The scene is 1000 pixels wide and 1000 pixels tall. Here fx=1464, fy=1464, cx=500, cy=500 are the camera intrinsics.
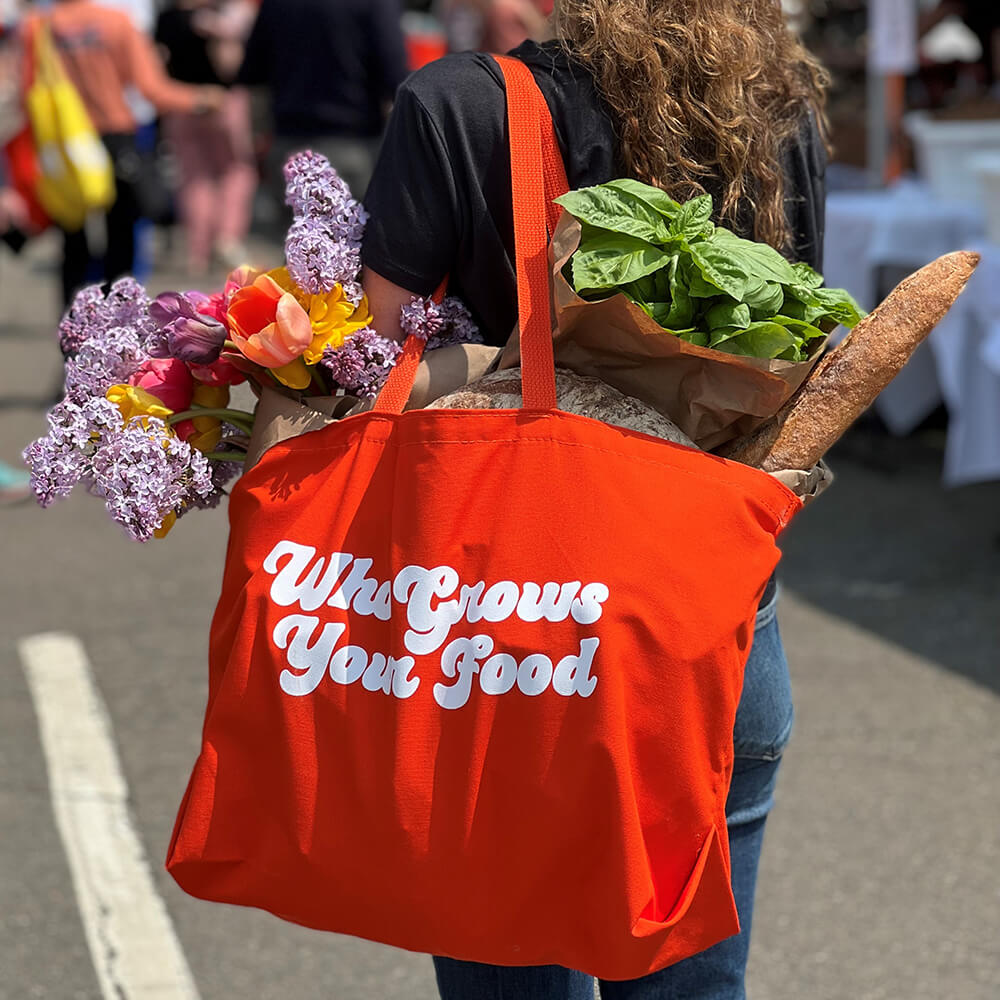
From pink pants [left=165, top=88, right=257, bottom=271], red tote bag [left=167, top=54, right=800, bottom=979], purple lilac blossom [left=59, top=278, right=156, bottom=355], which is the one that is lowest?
pink pants [left=165, top=88, right=257, bottom=271]

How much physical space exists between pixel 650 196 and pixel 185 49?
344 inches

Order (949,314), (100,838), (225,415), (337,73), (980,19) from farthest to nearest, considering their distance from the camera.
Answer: (980,19) → (337,73) → (949,314) → (100,838) → (225,415)

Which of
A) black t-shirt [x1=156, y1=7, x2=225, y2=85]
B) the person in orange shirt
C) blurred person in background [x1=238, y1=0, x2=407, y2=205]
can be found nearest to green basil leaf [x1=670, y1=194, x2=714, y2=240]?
blurred person in background [x1=238, y1=0, x2=407, y2=205]

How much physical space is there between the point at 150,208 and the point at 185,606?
10.2 ft

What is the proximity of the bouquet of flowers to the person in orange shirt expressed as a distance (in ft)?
18.0

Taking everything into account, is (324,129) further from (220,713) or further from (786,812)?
(220,713)

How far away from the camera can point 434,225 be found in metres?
1.48

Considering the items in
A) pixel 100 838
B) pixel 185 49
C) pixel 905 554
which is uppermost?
pixel 100 838

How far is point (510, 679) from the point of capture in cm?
134

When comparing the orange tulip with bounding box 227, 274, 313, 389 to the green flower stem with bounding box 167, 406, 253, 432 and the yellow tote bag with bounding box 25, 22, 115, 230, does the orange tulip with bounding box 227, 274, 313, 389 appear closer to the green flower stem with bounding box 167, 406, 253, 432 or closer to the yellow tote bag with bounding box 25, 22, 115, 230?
the green flower stem with bounding box 167, 406, 253, 432

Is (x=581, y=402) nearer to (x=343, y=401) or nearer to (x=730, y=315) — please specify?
(x=730, y=315)

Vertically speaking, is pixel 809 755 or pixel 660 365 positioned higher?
pixel 660 365

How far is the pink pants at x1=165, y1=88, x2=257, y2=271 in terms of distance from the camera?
33.3ft

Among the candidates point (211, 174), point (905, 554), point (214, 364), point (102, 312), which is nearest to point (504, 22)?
point (211, 174)
